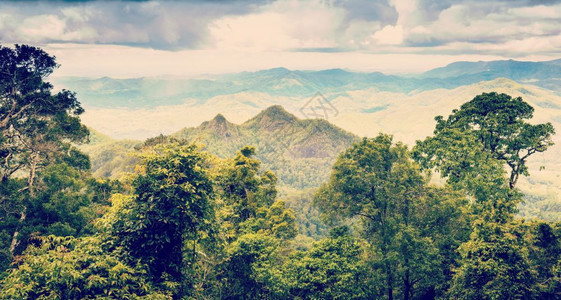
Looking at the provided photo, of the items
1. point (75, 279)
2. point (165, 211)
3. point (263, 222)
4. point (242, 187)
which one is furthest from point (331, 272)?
point (75, 279)

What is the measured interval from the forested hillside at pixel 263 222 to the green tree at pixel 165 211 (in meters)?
0.05

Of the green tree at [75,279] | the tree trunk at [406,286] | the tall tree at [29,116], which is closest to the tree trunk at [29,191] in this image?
the tall tree at [29,116]

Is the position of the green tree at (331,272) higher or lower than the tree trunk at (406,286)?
higher

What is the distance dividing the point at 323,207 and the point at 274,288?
23.4 feet

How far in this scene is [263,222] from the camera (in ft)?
81.6

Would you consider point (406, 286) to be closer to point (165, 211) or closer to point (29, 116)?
point (165, 211)

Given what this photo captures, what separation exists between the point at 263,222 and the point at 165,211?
13.6m

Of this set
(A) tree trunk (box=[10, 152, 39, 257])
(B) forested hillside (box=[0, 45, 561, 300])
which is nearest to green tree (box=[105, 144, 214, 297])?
(B) forested hillside (box=[0, 45, 561, 300])

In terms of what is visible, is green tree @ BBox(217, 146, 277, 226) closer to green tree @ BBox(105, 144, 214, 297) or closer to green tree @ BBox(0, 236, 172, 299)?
green tree @ BBox(105, 144, 214, 297)

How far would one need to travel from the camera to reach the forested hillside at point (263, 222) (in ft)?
39.0

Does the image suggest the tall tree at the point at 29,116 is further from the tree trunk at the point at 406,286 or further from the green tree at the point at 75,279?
the tree trunk at the point at 406,286

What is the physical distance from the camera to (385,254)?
20.0 metres

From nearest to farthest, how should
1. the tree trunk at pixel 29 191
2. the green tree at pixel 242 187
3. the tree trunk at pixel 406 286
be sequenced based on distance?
the tree trunk at pixel 406 286 → the tree trunk at pixel 29 191 → the green tree at pixel 242 187

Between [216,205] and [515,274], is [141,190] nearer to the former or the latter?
[216,205]
